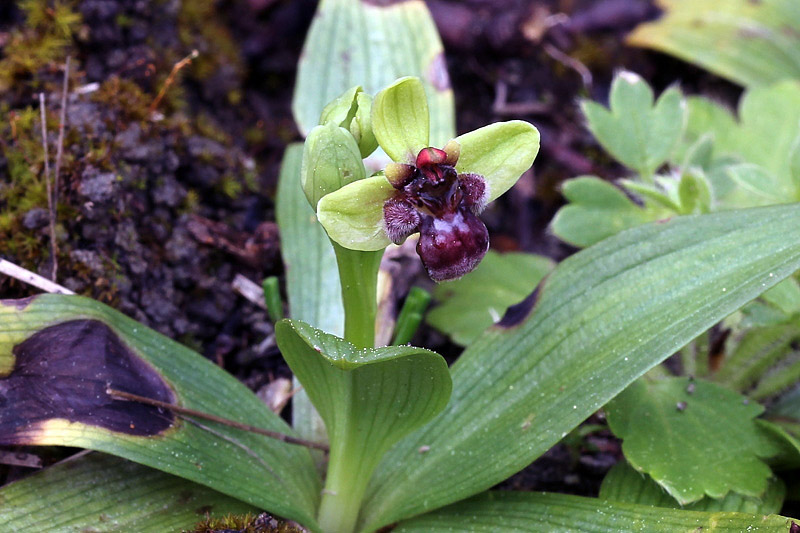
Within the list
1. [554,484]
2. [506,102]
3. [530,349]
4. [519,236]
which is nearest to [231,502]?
[530,349]

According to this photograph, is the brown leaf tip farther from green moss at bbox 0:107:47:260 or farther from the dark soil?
green moss at bbox 0:107:47:260

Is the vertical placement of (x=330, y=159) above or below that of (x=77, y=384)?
above

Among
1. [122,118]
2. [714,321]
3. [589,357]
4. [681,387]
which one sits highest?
[122,118]

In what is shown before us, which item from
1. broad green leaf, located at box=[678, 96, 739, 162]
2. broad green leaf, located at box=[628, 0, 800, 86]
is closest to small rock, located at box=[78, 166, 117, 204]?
broad green leaf, located at box=[678, 96, 739, 162]

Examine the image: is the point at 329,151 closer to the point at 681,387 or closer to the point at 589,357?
the point at 589,357

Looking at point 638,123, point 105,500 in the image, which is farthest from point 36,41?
point 638,123

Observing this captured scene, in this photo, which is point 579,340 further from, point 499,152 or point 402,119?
point 402,119
